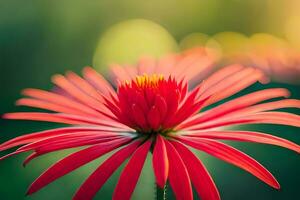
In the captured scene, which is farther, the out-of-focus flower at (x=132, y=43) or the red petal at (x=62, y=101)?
the out-of-focus flower at (x=132, y=43)

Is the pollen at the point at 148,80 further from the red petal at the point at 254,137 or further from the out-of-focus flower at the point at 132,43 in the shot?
the out-of-focus flower at the point at 132,43

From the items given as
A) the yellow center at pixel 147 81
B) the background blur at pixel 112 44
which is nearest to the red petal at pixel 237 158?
the yellow center at pixel 147 81

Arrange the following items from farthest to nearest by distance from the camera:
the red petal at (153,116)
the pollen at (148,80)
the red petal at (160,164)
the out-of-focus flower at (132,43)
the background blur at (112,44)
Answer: the out-of-focus flower at (132,43) < the background blur at (112,44) < the pollen at (148,80) < the red petal at (153,116) < the red petal at (160,164)

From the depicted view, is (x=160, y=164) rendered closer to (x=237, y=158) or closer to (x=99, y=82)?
(x=237, y=158)

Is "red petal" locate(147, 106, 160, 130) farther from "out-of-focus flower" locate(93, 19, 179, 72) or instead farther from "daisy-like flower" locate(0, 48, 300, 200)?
"out-of-focus flower" locate(93, 19, 179, 72)

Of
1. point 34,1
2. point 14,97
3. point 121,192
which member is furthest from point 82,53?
point 121,192
